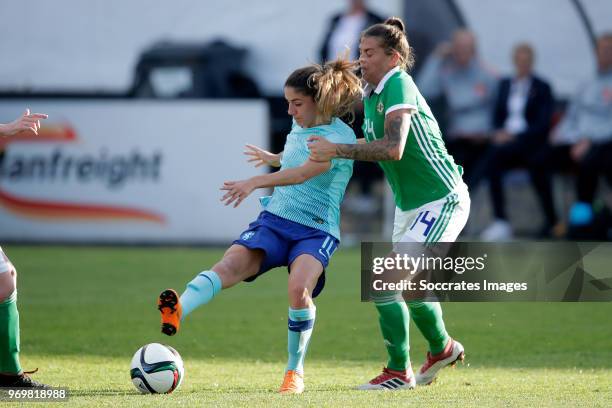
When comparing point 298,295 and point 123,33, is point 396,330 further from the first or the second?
point 123,33

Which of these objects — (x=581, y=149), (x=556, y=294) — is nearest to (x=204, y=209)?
(x=581, y=149)

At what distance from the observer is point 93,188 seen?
16.4m

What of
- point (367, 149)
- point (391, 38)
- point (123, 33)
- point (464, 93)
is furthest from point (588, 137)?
point (367, 149)

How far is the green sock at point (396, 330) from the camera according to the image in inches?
273

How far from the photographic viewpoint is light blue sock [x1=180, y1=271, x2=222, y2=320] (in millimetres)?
6555

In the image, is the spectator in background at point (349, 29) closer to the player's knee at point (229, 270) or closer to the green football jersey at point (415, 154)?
the green football jersey at point (415, 154)

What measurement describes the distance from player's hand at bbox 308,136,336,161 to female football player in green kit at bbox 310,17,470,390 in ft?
1.20

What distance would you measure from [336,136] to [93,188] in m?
9.88

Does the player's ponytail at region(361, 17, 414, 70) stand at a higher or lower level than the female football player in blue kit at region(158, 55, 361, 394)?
higher

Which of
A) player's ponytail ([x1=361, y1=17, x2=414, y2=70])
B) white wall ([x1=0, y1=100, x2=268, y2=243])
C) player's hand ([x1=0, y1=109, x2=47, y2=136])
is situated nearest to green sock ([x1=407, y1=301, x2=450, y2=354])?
player's ponytail ([x1=361, y1=17, x2=414, y2=70])

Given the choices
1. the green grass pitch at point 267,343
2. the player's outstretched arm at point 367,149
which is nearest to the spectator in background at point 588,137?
the green grass pitch at point 267,343

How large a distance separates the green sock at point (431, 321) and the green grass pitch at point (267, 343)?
0.25 m

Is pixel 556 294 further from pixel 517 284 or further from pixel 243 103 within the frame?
pixel 243 103

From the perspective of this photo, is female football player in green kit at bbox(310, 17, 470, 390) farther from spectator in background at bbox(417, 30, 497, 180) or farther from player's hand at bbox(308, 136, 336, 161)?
spectator in background at bbox(417, 30, 497, 180)
